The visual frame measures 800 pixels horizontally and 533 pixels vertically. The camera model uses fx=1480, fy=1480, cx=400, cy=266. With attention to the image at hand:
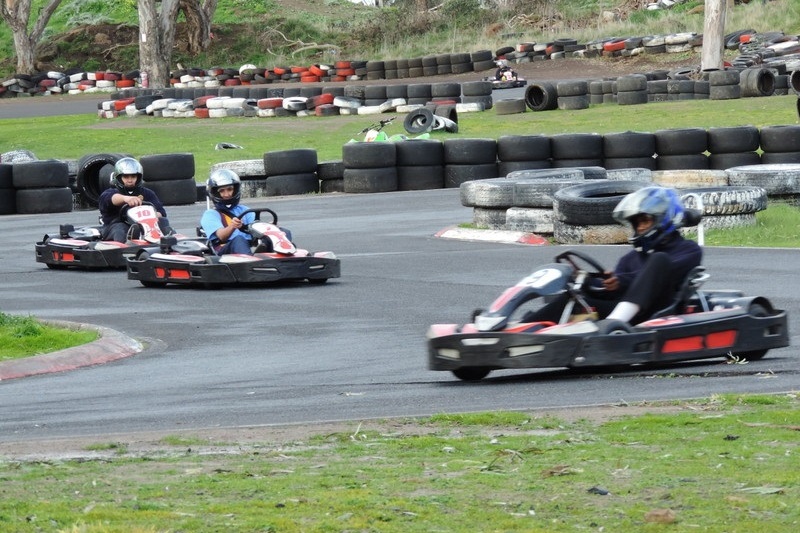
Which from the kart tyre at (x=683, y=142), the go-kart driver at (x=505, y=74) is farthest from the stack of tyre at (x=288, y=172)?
the go-kart driver at (x=505, y=74)

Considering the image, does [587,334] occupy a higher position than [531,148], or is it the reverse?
[531,148]

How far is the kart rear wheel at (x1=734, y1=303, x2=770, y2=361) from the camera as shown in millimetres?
7726

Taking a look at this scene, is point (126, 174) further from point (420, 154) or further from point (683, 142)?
point (683, 142)

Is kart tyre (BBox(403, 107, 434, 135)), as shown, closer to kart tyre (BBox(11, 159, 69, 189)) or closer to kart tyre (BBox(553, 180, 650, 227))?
kart tyre (BBox(11, 159, 69, 189))

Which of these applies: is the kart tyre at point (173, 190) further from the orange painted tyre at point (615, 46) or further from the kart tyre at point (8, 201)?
the orange painted tyre at point (615, 46)

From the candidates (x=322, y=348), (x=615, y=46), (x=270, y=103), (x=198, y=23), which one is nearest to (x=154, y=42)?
(x=198, y=23)

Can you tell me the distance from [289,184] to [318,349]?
13.0 m

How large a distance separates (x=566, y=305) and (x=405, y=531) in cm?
350

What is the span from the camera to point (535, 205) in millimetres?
15117

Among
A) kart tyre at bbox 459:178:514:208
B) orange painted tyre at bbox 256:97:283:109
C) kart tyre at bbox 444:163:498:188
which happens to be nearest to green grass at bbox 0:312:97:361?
kart tyre at bbox 459:178:514:208

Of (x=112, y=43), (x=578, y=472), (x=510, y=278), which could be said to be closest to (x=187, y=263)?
(x=510, y=278)

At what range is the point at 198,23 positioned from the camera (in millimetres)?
52688

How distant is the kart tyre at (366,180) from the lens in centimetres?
2139

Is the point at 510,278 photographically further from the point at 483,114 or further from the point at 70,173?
the point at 483,114
